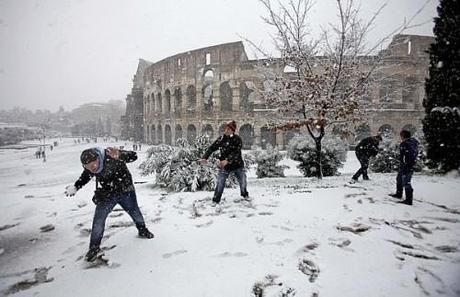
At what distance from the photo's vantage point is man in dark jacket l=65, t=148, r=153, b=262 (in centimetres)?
319

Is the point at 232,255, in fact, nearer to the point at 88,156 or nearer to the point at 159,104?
the point at 88,156

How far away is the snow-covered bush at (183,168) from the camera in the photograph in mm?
6652

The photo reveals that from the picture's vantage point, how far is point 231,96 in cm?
2681

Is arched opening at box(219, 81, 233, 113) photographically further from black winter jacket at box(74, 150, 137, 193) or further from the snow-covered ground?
black winter jacket at box(74, 150, 137, 193)

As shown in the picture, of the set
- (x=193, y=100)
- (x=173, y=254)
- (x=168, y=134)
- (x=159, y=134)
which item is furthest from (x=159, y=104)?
(x=173, y=254)

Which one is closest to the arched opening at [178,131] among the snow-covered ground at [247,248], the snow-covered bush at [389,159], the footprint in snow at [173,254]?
the snow-covered bush at [389,159]

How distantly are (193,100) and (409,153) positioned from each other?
995 inches

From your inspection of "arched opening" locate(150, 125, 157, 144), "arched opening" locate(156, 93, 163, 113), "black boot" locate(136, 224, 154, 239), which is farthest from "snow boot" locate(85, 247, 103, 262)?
"arched opening" locate(150, 125, 157, 144)

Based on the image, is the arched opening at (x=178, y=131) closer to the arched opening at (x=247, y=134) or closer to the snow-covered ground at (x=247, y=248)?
the arched opening at (x=247, y=134)

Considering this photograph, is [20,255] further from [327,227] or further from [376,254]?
[376,254]

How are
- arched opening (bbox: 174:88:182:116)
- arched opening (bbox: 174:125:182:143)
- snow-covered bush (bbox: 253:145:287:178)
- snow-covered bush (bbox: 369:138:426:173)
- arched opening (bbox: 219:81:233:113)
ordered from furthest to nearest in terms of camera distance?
arched opening (bbox: 174:125:182:143), arched opening (bbox: 174:88:182:116), arched opening (bbox: 219:81:233:113), snow-covered bush (bbox: 369:138:426:173), snow-covered bush (bbox: 253:145:287:178)

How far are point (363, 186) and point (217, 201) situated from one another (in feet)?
12.2

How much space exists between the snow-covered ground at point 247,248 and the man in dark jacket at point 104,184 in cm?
34

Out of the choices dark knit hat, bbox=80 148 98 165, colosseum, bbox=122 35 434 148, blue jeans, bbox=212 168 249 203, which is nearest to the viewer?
dark knit hat, bbox=80 148 98 165
